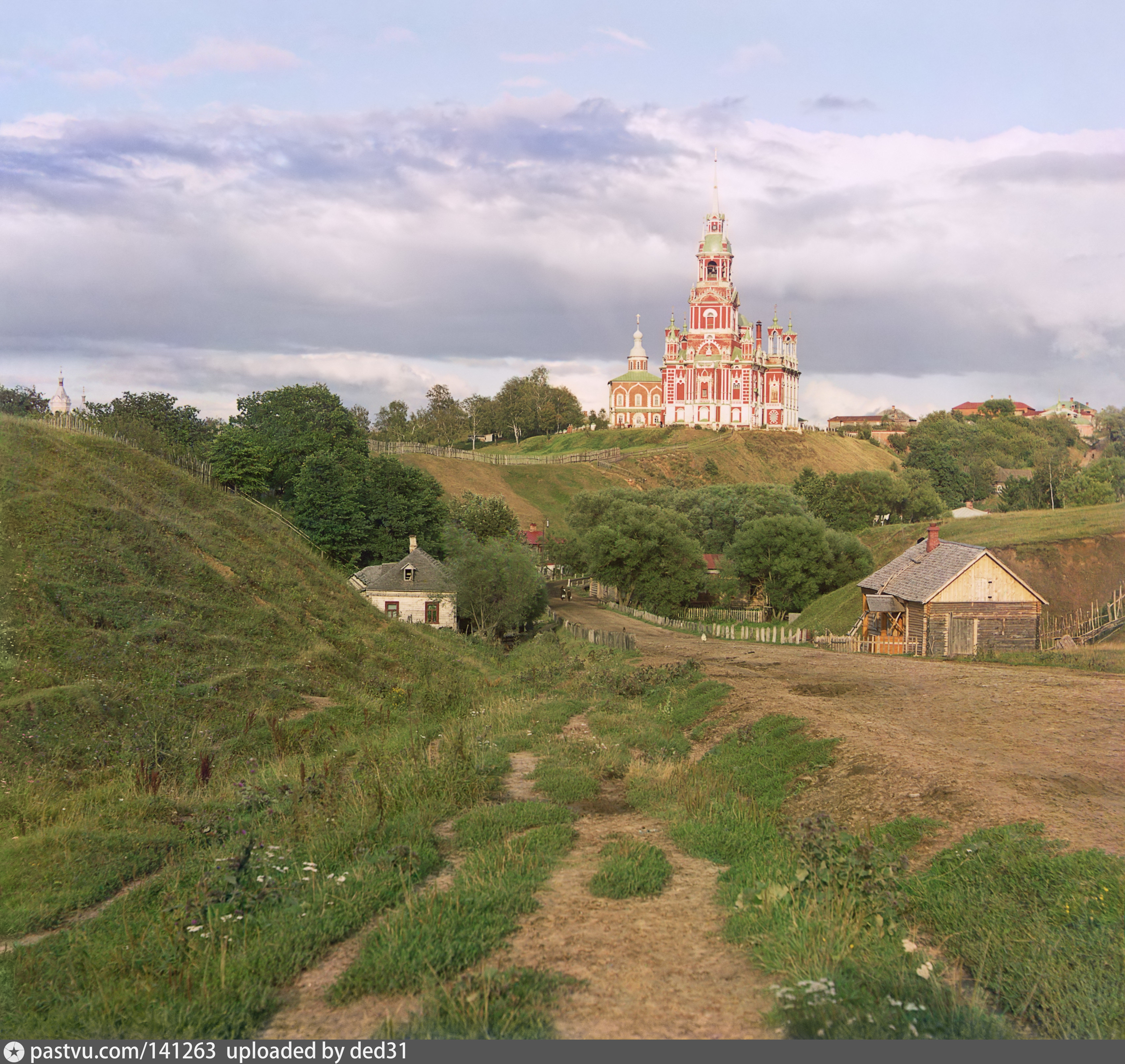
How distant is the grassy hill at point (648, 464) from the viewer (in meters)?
100

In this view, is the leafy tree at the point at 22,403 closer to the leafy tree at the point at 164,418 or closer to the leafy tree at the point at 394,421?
the leafy tree at the point at 164,418

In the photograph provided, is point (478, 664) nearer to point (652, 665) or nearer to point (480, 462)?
point (652, 665)

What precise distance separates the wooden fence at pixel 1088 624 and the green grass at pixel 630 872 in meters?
31.1

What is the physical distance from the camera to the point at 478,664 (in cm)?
3081

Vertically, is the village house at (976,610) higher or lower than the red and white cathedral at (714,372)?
lower

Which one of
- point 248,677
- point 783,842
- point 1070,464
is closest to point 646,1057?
point 783,842

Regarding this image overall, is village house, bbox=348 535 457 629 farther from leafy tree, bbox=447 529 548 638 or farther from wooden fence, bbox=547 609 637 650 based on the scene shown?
wooden fence, bbox=547 609 637 650

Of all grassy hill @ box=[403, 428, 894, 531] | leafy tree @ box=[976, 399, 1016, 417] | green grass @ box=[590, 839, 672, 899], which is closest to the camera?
green grass @ box=[590, 839, 672, 899]

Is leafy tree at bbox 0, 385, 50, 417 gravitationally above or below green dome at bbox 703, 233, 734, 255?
below

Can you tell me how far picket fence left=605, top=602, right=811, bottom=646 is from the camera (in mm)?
44281

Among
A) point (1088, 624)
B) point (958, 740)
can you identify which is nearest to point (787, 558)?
point (1088, 624)

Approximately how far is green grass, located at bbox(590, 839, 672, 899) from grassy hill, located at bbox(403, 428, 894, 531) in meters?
69.9

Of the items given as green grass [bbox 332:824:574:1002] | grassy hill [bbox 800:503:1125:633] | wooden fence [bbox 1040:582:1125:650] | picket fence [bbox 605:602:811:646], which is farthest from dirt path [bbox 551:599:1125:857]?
picket fence [bbox 605:602:811:646]

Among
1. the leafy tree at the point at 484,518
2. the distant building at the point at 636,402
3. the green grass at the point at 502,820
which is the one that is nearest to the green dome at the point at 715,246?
the distant building at the point at 636,402
